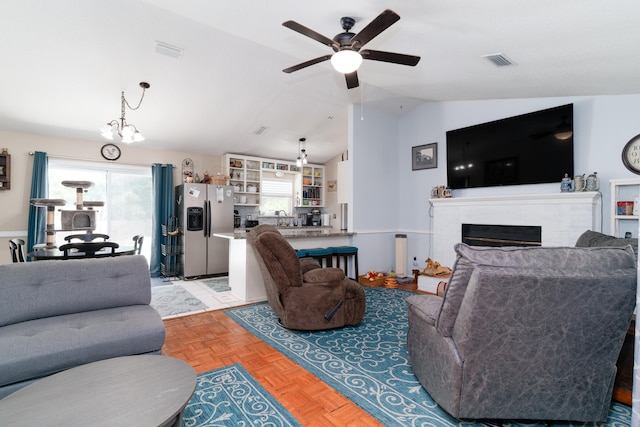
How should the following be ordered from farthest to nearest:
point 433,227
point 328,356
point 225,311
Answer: point 433,227 → point 225,311 → point 328,356

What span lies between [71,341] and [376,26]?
9.04 feet

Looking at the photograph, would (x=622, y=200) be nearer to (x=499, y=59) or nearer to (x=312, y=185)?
(x=499, y=59)

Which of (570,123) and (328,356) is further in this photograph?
(570,123)

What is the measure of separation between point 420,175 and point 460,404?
4.27 m

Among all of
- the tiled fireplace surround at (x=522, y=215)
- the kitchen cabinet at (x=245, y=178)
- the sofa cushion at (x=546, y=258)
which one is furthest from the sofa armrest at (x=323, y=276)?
the kitchen cabinet at (x=245, y=178)

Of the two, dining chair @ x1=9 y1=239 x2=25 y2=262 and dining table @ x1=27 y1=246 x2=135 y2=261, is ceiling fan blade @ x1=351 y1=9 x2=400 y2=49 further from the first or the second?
dining chair @ x1=9 y1=239 x2=25 y2=262

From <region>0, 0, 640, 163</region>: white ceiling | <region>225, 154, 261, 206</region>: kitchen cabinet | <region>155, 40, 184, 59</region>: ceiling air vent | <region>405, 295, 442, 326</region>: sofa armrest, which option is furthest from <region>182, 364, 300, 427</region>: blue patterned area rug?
<region>225, 154, 261, 206</region>: kitchen cabinet

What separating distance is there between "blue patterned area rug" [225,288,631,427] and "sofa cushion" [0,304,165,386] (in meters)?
1.11

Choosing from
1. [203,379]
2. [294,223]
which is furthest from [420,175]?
[203,379]

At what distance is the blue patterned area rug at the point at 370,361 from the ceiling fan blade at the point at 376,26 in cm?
244

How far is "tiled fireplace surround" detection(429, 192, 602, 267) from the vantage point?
11.6 feet

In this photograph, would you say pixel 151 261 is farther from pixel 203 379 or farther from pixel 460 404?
→ pixel 460 404

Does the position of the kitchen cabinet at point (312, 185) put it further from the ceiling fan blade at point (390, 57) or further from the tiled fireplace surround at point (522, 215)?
the ceiling fan blade at point (390, 57)

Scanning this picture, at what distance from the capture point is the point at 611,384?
1571mm
